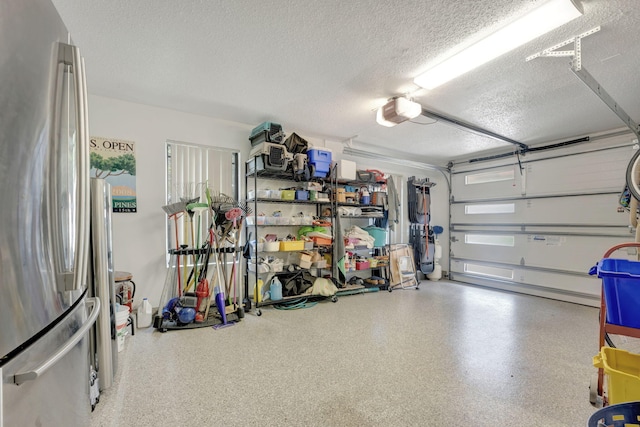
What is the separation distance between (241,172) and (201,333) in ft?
7.24

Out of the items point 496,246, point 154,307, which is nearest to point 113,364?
point 154,307

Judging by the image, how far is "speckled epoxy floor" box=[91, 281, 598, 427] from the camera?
1.70 m

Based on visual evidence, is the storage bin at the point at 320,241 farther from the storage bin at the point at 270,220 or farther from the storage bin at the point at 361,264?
the storage bin at the point at 361,264

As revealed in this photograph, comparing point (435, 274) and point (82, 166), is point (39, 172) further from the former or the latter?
point (435, 274)

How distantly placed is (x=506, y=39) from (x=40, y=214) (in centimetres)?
287

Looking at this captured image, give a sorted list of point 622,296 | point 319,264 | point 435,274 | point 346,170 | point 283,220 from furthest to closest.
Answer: point 435,274 → point 346,170 → point 319,264 → point 283,220 → point 622,296

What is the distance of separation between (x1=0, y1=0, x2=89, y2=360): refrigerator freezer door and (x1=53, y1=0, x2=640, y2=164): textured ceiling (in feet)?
4.44

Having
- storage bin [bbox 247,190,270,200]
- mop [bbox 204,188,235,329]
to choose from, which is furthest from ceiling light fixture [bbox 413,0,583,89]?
mop [bbox 204,188,235,329]

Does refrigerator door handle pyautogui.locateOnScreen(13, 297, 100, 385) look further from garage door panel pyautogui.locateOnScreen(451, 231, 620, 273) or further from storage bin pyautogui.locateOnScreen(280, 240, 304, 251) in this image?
garage door panel pyautogui.locateOnScreen(451, 231, 620, 273)

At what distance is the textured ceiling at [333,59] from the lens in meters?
1.86

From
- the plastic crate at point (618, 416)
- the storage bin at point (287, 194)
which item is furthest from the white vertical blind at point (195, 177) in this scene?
the plastic crate at point (618, 416)

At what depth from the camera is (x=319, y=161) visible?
4.12 metres

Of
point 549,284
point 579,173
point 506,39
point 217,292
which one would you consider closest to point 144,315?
point 217,292

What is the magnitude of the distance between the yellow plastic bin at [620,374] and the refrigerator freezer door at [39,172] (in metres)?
2.20
